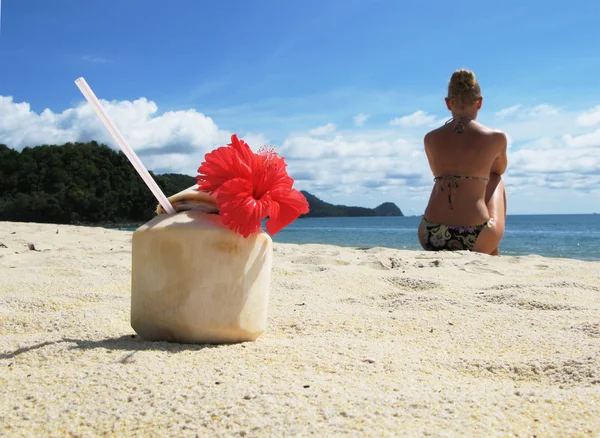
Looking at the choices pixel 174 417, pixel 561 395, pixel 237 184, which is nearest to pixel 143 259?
pixel 237 184

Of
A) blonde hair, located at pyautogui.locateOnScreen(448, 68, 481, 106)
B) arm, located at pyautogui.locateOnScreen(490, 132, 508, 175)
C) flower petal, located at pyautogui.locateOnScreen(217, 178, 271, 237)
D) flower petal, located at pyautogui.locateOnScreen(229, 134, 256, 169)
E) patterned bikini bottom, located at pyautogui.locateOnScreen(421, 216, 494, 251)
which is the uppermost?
blonde hair, located at pyautogui.locateOnScreen(448, 68, 481, 106)

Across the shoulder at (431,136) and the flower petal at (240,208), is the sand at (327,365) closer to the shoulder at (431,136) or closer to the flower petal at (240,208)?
the flower petal at (240,208)

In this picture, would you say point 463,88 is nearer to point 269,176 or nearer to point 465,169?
point 465,169

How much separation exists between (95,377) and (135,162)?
705 mm

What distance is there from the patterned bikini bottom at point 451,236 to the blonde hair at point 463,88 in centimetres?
113

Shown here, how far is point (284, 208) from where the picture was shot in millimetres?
1656

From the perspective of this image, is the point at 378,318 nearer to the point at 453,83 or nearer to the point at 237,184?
the point at 237,184

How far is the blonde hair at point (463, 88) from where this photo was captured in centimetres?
454

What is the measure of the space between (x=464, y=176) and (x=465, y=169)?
6cm

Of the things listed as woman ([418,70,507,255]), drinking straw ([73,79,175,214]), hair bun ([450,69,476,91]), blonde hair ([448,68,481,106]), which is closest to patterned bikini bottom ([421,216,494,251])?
woman ([418,70,507,255])

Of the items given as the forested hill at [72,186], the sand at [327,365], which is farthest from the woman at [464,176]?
the forested hill at [72,186]

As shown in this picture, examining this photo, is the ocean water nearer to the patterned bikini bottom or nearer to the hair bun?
the patterned bikini bottom

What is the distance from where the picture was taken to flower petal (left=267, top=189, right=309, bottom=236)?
5.30 ft

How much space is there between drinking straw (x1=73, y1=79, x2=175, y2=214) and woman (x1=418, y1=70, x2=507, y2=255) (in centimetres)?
347
